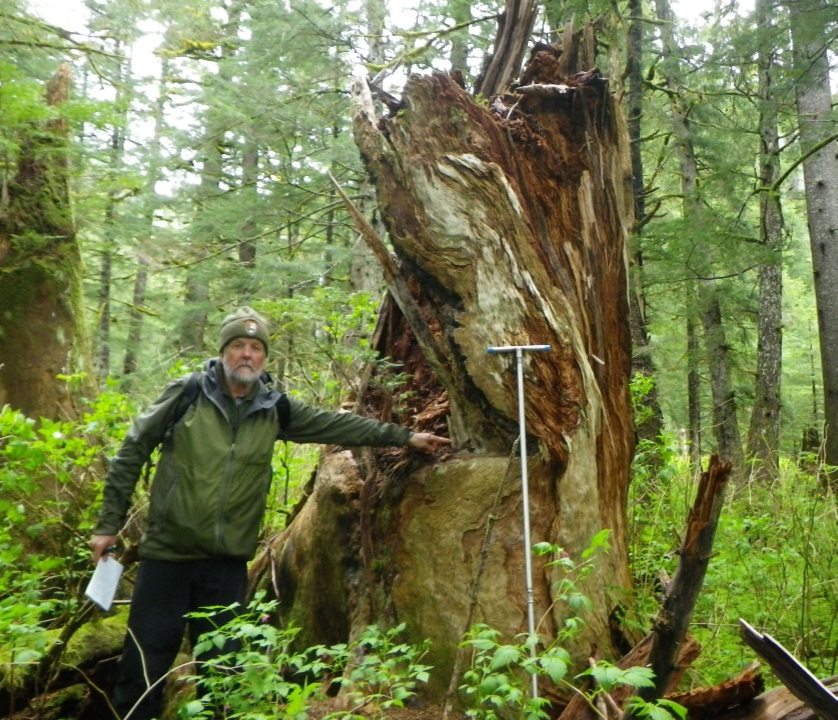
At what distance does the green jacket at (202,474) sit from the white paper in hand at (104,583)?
0.15 metres

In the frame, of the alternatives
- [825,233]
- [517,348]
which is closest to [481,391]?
[517,348]

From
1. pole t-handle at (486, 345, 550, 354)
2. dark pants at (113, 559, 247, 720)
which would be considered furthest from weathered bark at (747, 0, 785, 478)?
dark pants at (113, 559, 247, 720)

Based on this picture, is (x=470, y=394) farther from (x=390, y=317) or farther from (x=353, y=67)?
(x=353, y=67)

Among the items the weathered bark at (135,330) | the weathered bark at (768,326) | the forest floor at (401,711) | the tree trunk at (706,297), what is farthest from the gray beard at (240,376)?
the weathered bark at (135,330)

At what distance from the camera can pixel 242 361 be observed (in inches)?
158

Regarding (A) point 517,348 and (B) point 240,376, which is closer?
(A) point 517,348

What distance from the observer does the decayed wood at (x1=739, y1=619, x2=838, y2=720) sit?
2.26 meters

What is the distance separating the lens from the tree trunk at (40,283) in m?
6.30

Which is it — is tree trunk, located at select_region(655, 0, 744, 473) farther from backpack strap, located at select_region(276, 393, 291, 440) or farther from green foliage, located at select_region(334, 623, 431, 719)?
green foliage, located at select_region(334, 623, 431, 719)

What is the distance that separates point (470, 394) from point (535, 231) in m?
1.09

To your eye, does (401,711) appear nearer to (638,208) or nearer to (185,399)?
(185,399)

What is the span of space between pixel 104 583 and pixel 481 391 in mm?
2222

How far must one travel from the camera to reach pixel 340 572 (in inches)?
180

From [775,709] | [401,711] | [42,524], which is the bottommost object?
[401,711]
